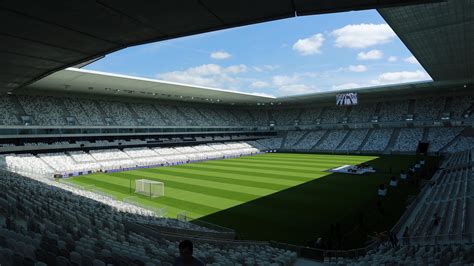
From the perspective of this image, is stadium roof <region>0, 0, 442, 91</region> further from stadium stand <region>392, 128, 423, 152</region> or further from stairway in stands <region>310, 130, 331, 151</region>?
stairway in stands <region>310, 130, 331, 151</region>

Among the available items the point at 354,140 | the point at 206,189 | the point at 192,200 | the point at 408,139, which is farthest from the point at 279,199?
the point at 354,140

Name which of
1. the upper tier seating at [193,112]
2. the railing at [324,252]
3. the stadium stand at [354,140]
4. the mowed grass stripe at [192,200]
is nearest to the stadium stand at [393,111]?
the upper tier seating at [193,112]

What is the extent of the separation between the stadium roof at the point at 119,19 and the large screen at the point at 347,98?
5385cm

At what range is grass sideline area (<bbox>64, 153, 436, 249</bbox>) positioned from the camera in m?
17.9

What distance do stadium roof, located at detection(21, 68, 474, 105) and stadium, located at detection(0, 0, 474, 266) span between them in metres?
0.32

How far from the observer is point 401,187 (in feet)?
88.0

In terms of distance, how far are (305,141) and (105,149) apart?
4073cm

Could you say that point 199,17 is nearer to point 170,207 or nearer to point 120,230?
point 120,230

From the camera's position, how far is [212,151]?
195 ft

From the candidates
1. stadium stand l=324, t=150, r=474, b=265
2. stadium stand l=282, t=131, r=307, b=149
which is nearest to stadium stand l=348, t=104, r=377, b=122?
stadium stand l=282, t=131, r=307, b=149

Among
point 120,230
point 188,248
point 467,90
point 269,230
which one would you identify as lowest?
point 269,230

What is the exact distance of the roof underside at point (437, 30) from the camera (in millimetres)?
17891

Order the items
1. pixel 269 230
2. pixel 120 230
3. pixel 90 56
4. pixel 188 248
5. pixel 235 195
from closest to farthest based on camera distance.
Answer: pixel 188 248 → pixel 90 56 → pixel 120 230 → pixel 269 230 → pixel 235 195

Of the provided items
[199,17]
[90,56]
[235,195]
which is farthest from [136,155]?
[199,17]
